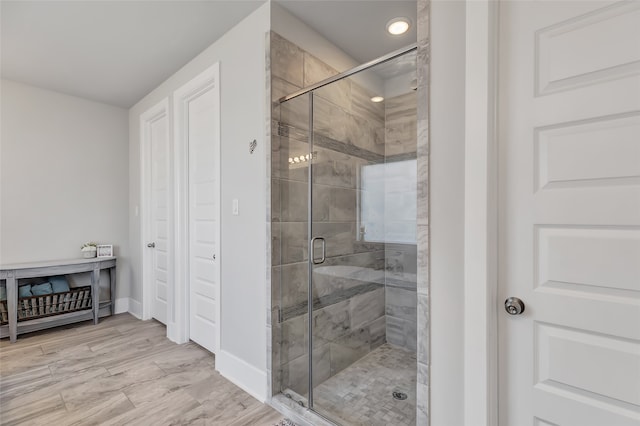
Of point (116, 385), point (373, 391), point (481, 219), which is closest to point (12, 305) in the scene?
point (116, 385)

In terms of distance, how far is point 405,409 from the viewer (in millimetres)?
1670

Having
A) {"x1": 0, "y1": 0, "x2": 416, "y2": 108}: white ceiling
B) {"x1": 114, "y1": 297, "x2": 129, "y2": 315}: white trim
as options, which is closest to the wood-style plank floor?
{"x1": 114, "y1": 297, "x2": 129, "y2": 315}: white trim

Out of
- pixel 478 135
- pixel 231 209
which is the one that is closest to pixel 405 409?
pixel 478 135

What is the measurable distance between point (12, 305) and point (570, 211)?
428 centimetres

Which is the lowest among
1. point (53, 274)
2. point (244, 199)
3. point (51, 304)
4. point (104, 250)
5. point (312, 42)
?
point (51, 304)

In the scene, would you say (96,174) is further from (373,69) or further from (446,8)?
(446,8)

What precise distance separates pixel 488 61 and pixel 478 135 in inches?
10.7

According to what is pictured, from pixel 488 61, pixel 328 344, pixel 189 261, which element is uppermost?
pixel 488 61

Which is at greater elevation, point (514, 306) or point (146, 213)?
point (146, 213)

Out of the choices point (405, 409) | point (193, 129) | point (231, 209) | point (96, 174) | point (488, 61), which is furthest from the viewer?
point (96, 174)

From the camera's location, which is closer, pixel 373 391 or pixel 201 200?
pixel 373 391

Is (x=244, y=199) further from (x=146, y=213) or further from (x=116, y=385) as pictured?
(x=146, y=213)

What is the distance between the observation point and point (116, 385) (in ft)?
6.97

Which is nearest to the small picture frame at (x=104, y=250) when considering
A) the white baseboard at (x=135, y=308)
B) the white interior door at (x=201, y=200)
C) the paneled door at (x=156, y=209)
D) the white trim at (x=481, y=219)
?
the paneled door at (x=156, y=209)
